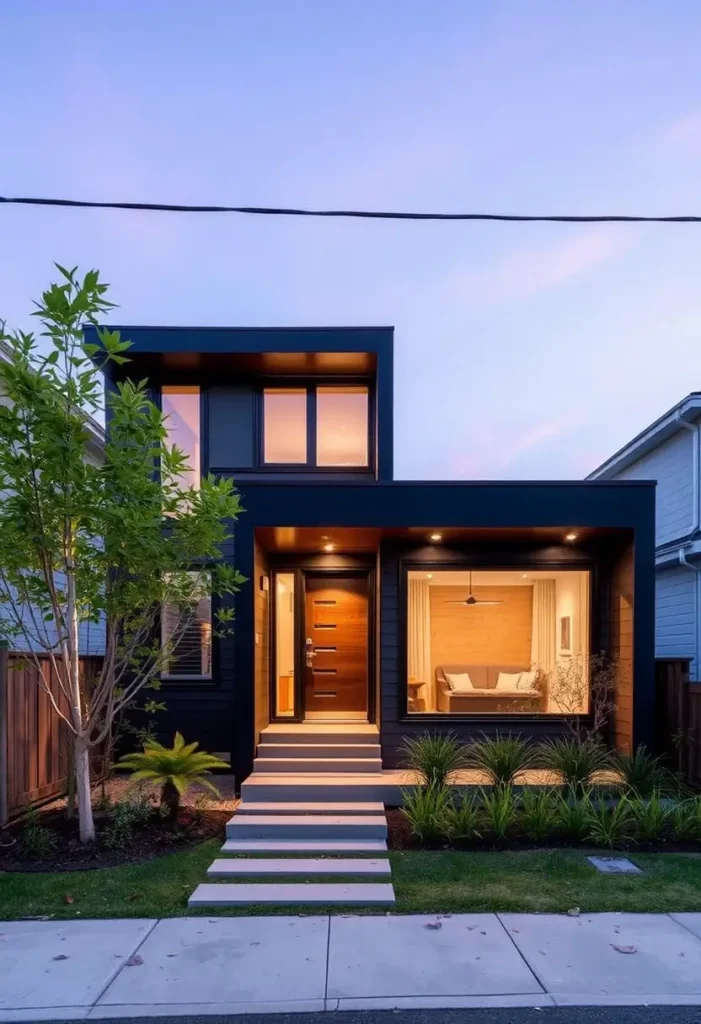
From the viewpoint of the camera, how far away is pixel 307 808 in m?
7.55

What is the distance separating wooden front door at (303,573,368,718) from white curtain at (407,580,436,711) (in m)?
1.15

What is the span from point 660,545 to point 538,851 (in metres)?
7.90

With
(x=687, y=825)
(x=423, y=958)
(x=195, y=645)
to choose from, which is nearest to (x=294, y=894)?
(x=423, y=958)

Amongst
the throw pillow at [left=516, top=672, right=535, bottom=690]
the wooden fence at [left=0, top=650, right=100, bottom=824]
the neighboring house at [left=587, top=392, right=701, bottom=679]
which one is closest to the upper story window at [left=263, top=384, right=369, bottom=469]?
the throw pillow at [left=516, top=672, right=535, bottom=690]

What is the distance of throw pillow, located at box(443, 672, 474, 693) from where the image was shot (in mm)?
9633

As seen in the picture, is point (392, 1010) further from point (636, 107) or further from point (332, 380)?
point (332, 380)

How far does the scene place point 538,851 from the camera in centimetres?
673

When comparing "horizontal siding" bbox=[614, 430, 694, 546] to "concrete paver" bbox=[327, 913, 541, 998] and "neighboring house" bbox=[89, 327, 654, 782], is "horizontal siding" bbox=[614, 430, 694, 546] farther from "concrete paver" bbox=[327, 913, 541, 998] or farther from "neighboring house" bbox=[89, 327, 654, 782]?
"concrete paver" bbox=[327, 913, 541, 998]

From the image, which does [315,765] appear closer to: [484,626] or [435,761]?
[435,761]

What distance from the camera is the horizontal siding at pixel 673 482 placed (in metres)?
12.4

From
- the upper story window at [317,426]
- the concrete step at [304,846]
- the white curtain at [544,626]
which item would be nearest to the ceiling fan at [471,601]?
the white curtain at [544,626]

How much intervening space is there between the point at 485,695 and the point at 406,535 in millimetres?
2258

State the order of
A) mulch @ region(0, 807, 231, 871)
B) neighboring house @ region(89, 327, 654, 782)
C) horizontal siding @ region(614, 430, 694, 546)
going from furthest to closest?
horizontal siding @ region(614, 430, 694, 546) < neighboring house @ region(89, 327, 654, 782) < mulch @ region(0, 807, 231, 871)

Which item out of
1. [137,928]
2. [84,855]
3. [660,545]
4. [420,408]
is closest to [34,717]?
[84,855]
